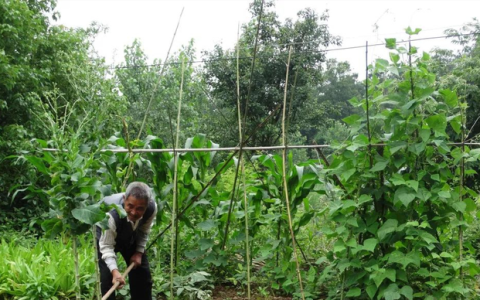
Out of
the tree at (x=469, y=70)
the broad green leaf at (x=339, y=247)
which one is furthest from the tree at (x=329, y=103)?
the broad green leaf at (x=339, y=247)

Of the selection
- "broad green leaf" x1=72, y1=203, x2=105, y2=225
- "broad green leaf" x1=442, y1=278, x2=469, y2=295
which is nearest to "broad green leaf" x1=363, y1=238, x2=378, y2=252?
"broad green leaf" x1=442, y1=278, x2=469, y2=295

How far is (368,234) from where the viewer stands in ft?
11.2

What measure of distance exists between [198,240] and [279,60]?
9923 mm

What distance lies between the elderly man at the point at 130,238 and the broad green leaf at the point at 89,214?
1.36 feet

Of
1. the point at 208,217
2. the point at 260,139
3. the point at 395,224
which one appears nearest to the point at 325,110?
the point at 260,139

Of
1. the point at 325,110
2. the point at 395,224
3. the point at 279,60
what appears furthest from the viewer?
the point at 325,110

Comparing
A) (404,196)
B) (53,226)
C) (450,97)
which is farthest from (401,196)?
(53,226)

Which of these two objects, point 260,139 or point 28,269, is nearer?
point 28,269

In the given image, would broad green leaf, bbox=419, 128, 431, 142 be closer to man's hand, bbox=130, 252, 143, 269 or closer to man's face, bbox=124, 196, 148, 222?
man's face, bbox=124, 196, 148, 222

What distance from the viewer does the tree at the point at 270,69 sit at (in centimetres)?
1373

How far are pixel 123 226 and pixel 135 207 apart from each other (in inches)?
12.4

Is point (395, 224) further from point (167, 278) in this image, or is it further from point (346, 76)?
point (346, 76)

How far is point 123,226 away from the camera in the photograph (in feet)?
10.8

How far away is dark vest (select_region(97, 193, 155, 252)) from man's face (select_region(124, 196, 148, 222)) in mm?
138
